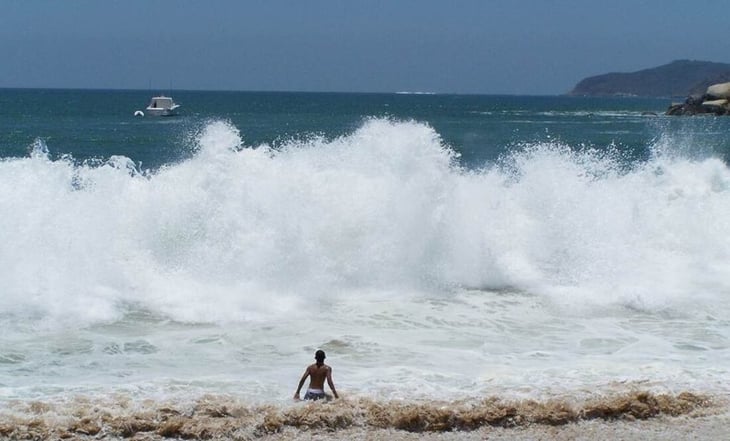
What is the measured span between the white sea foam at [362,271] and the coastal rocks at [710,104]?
228ft

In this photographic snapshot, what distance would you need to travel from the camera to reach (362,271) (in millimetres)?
13672

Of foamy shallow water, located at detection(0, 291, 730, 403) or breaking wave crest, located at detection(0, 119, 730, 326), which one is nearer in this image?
foamy shallow water, located at detection(0, 291, 730, 403)

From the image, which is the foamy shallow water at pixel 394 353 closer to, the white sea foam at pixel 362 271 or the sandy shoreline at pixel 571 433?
the white sea foam at pixel 362 271

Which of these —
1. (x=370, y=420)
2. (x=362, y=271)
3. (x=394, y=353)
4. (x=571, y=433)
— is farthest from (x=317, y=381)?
(x=362, y=271)

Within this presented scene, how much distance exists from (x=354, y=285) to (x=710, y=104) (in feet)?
254

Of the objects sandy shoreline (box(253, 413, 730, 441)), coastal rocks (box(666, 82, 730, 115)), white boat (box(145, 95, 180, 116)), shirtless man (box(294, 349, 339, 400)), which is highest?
white boat (box(145, 95, 180, 116))

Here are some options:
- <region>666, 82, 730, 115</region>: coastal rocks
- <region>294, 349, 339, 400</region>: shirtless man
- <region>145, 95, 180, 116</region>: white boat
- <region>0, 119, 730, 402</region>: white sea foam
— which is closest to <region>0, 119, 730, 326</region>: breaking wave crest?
<region>0, 119, 730, 402</region>: white sea foam

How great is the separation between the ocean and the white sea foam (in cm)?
4

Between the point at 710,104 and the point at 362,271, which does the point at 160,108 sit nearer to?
the point at 710,104

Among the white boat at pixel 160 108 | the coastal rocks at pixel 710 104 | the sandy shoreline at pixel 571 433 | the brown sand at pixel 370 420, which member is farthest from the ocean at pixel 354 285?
the coastal rocks at pixel 710 104

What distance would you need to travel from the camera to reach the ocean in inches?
340

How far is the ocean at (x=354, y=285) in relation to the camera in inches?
340

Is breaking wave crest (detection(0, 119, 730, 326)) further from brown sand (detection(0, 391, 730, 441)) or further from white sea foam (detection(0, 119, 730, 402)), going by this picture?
brown sand (detection(0, 391, 730, 441))

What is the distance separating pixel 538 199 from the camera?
53.2 feet
